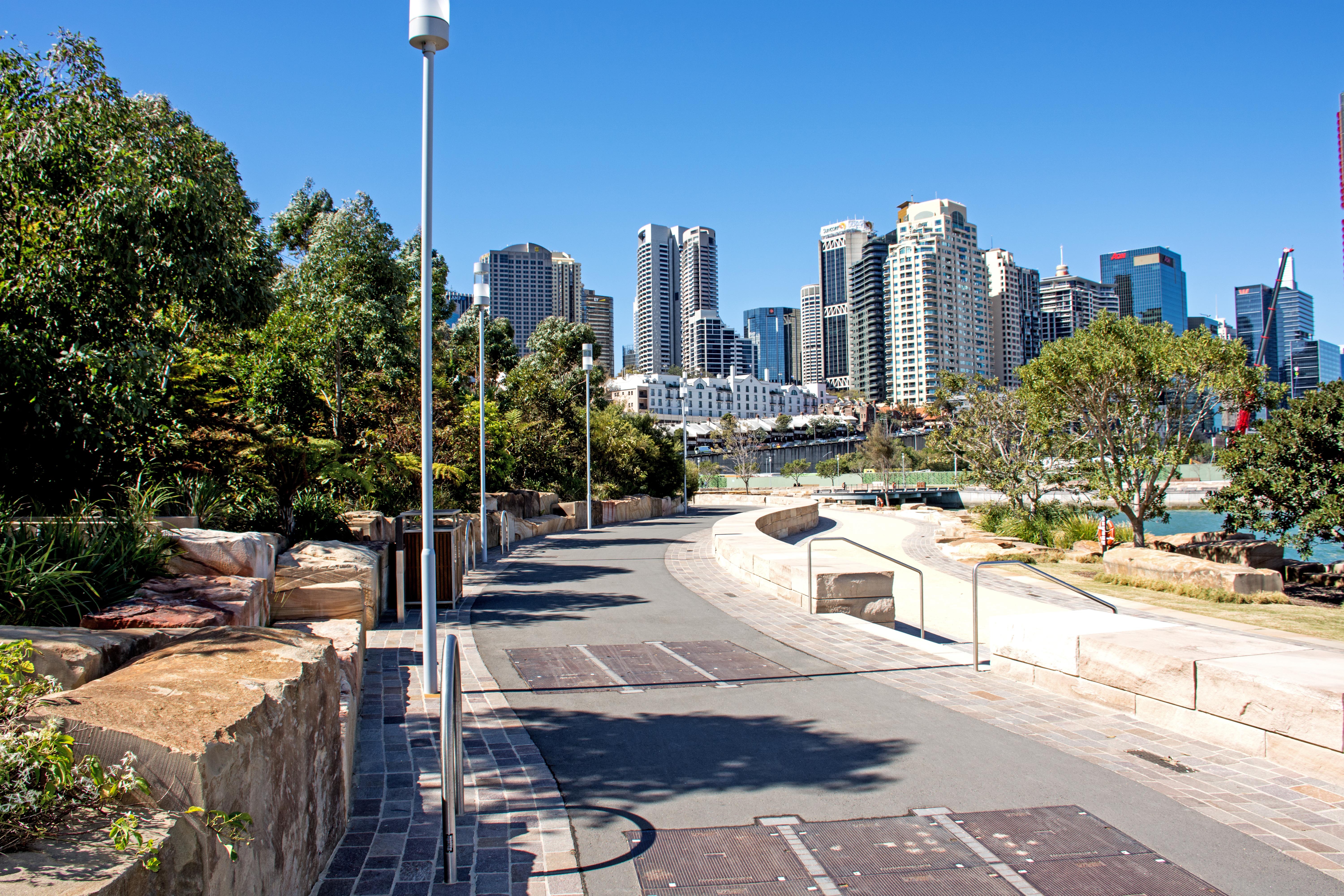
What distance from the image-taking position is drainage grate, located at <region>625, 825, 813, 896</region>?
4.19 metres

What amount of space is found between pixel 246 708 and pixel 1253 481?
2463 cm

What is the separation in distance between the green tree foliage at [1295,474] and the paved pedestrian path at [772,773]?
54.5 ft

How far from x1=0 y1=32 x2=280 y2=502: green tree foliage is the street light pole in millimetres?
16199

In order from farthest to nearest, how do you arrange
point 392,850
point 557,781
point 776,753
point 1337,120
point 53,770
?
point 1337,120, point 776,753, point 557,781, point 392,850, point 53,770

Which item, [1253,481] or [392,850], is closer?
[392,850]

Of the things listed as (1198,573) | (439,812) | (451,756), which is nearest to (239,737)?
(451,756)

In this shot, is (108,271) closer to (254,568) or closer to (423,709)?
(254,568)

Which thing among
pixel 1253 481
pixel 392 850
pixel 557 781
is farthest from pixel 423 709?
pixel 1253 481

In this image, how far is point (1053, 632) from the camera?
7801 millimetres

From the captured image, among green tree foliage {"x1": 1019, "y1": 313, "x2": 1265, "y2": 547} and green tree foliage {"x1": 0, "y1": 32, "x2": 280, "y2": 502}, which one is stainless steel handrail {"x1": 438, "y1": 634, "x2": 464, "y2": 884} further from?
green tree foliage {"x1": 1019, "y1": 313, "x2": 1265, "y2": 547}

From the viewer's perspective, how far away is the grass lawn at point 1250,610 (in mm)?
15516

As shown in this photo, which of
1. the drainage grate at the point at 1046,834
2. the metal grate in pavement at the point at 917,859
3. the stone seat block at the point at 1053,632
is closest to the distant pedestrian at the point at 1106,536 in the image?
the stone seat block at the point at 1053,632

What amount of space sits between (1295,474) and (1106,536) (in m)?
5.42

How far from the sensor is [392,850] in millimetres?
4445
